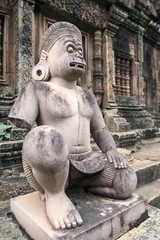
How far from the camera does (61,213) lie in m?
1.17

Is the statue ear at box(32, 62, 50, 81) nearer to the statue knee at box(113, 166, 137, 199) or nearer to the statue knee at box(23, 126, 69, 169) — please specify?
the statue knee at box(23, 126, 69, 169)

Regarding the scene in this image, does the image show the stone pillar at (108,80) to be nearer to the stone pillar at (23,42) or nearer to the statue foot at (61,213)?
the stone pillar at (23,42)

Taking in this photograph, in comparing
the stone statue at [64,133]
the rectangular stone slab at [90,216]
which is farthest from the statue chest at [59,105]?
the rectangular stone slab at [90,216]

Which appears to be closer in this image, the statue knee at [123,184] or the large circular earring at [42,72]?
A: the statue knee at [123,184]

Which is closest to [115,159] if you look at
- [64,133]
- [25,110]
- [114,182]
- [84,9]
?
[114,182]

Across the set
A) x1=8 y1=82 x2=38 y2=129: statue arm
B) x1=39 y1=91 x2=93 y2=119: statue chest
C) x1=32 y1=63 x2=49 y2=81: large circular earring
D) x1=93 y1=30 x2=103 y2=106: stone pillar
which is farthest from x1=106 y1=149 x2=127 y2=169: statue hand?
x1=93 y1=30 x2=103 y2=106: stone pillar

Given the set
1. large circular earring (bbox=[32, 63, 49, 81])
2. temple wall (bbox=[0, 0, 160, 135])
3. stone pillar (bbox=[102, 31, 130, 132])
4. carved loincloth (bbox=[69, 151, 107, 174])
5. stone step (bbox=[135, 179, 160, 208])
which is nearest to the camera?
carved loincloth (bbox=[69, 151, 107, 174])

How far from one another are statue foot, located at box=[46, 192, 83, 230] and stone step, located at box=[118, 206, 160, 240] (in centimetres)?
40

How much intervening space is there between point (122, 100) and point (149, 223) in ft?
14.6

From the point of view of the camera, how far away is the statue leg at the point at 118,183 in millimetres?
1440

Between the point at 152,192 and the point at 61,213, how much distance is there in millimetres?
1702

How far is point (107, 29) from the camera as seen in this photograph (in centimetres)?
496

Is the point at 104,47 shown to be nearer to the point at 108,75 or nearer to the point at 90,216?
the point at 108,75

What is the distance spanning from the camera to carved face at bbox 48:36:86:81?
1511 millimetres
